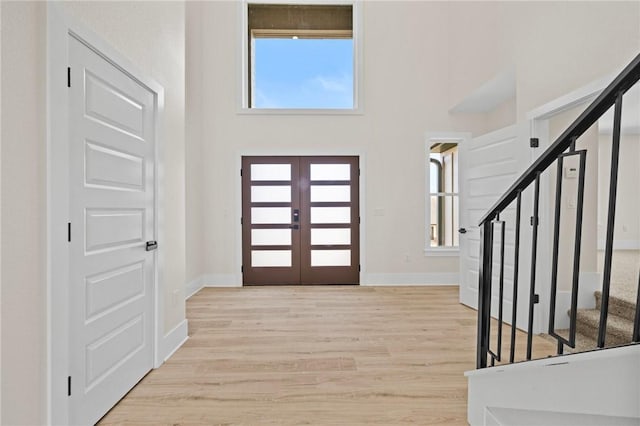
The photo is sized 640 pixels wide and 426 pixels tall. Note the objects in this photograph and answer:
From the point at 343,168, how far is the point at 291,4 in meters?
2.71

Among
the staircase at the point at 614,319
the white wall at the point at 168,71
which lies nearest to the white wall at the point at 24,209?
the white wall at the point at 168,71

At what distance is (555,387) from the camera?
4.27ft

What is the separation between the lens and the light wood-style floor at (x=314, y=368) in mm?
2062

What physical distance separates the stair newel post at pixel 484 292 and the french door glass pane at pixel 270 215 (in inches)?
151

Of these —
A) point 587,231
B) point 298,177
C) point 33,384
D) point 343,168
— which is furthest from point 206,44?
point 587,231

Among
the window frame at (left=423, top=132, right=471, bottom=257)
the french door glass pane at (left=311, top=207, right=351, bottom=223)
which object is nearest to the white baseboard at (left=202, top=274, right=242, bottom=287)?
the french door glass pane at (left=311, top=207, right=351, bottom=223)

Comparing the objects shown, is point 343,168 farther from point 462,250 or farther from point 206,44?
point 206,44

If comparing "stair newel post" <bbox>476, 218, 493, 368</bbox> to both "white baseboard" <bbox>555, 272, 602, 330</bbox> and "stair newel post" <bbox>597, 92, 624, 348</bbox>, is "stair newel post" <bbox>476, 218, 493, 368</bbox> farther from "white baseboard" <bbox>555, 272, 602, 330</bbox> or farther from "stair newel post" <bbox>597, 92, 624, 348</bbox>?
"white baseboard" <bbox>555, 272, 602, 330</bbox>

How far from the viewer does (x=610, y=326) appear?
2.61 metres

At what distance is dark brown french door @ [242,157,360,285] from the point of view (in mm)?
5441

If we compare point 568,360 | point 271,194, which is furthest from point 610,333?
point 271,194

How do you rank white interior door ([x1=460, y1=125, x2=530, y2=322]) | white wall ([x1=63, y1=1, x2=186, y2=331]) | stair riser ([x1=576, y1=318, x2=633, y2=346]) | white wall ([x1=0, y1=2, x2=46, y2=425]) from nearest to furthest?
1. white wall ([x1=0, y1=2, x2=46, y2=425])
2. white wall ([x1=63, y1=1, x2=186, y2=331])
3. stair riser ([x1=576, y1=318, x2=633, y2=346])
4. white interior door ([x1=460, y1=125, x2=530, y2=322])

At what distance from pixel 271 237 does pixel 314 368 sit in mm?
3050

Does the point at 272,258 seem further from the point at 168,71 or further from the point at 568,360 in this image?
the point at 568,360
